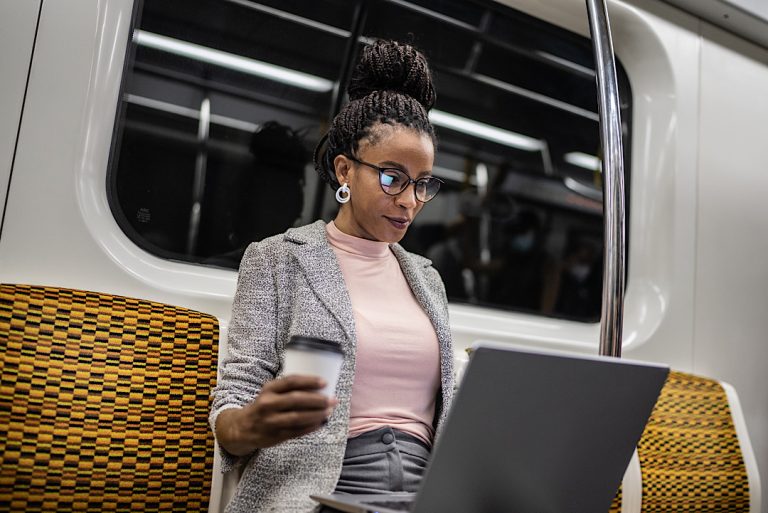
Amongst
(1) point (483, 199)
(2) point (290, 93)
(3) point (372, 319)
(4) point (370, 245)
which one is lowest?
(3) point (372, 319)

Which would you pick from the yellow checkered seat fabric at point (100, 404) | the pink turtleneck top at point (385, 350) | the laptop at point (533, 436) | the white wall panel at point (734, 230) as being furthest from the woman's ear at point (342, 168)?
the white wall panel at point (734, 230)

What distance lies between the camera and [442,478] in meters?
0.95

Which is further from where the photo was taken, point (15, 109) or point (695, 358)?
point (695, 358)

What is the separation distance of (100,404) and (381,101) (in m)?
0.90

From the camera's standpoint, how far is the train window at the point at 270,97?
79.5 inches

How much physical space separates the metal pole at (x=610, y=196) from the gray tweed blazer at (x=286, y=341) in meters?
0.37

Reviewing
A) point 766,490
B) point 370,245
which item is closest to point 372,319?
point 370,245

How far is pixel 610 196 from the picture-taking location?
1529 millimetres

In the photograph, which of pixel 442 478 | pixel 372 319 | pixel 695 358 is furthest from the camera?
pixel 695 358

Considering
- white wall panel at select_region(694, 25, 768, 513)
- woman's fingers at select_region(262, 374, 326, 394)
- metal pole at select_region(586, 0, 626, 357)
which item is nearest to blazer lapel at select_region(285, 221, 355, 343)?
woman's fingers at select_region(262, 374, 326, 394)

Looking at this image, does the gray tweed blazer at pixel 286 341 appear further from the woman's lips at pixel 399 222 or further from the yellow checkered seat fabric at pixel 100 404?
the yellow checkered seat fabric at pixel 100 404

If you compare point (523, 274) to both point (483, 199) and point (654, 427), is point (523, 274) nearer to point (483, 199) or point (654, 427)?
point (483, 199)

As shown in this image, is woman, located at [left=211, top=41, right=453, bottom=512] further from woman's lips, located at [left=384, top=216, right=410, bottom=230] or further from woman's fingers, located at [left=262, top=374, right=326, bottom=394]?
woman's fingers, located at [left=262, top=374, right=326, bottom=394]

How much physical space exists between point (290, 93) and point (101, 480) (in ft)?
4.67
